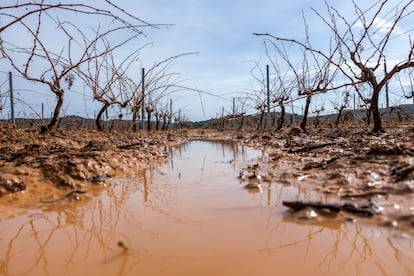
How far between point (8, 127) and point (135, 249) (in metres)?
5.72

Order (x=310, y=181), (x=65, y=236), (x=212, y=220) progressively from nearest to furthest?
(x=65, y=236) → (x=212, y=220) → (x=310, y=181)

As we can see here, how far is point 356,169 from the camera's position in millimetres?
2635

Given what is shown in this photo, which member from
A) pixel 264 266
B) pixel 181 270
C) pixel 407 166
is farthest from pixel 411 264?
→ pixel 407 166

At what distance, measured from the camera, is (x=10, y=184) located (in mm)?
2375

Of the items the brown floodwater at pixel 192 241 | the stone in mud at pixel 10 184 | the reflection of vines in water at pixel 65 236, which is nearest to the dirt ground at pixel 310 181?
the stone in mud at pixel 10 184

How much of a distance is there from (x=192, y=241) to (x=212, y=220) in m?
0.31

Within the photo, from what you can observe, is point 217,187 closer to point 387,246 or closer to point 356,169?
point 356,169

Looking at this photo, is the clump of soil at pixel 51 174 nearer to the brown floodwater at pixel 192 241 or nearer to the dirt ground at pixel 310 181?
the dirt ground at pixel 310 181

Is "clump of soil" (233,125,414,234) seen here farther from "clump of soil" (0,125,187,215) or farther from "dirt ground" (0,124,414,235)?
"clump of soil" (0,125,187,215)

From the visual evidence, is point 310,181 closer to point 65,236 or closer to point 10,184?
point 65,236

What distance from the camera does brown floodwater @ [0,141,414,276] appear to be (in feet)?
3.72

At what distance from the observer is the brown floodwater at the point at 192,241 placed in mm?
1133

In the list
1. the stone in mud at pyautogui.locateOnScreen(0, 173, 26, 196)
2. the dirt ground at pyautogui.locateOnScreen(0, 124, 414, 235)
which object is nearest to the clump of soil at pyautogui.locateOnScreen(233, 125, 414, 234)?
the dirt ground at pyautogui.locateOnScreen(0, 124, 414, 235)

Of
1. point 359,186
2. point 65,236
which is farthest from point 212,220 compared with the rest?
point 359,186
